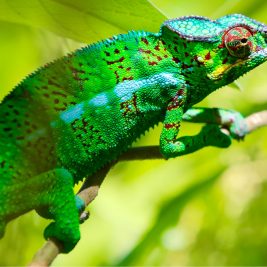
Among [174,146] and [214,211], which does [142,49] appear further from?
[214,211]

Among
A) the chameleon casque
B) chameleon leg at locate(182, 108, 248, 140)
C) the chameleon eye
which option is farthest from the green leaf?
chameleon leg at locate(182, 108, 248, 140)

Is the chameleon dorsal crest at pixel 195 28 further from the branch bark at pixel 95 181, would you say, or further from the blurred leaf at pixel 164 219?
the blurred leaf at pixel 164 219

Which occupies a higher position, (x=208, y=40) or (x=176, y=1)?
(x=176, y=1)

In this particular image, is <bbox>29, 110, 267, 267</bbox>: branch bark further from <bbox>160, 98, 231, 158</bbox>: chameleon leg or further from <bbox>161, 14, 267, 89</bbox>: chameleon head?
<bbox>161, 14, 267, 89</bbox>: chameleon head

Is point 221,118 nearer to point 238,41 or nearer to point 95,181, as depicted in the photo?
point 238,41

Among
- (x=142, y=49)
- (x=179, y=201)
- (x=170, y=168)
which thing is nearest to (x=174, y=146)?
(x=142, y=49)

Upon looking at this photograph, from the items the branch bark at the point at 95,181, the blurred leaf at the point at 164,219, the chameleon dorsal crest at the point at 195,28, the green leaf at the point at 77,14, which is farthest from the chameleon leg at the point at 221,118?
the green leaf at the point at 77,14

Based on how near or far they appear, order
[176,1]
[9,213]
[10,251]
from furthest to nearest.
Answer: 1. [176,1]
2. [9,213]
3. [10,251]
